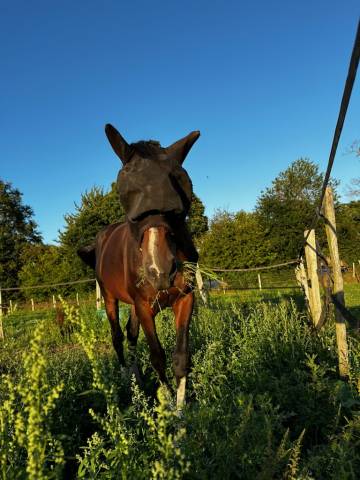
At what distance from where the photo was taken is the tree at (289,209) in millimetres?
31766

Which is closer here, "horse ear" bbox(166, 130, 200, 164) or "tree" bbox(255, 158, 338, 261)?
"horse ear" bbox(166, 130, 200, 164)

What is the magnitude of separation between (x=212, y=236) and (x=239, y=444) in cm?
2903

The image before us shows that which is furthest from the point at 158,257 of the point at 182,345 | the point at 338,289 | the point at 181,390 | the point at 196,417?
the point at 338,289

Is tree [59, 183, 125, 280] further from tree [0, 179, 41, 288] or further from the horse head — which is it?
the horse head

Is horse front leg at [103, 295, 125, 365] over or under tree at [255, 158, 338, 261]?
under

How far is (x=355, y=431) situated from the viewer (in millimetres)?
2229

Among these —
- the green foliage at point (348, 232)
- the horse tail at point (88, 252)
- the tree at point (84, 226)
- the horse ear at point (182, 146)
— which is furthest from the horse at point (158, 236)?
the green foliage at point (348, 232)

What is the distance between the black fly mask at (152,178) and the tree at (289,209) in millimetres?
25047

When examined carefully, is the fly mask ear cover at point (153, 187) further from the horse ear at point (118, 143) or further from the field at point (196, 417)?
the field at point (196, 417)

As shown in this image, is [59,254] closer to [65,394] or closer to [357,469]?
[65,394]

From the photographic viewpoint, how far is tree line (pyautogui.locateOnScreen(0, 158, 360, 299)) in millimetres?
25375

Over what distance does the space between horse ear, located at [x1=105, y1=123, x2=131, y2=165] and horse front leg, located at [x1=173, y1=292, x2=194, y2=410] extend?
135 centimetres

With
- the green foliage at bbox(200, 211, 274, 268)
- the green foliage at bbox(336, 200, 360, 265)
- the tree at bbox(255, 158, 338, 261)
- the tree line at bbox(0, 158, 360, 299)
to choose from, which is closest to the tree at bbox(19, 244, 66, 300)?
the tree line at bbox(0, 158, 360, 299)

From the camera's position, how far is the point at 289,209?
113 ft
